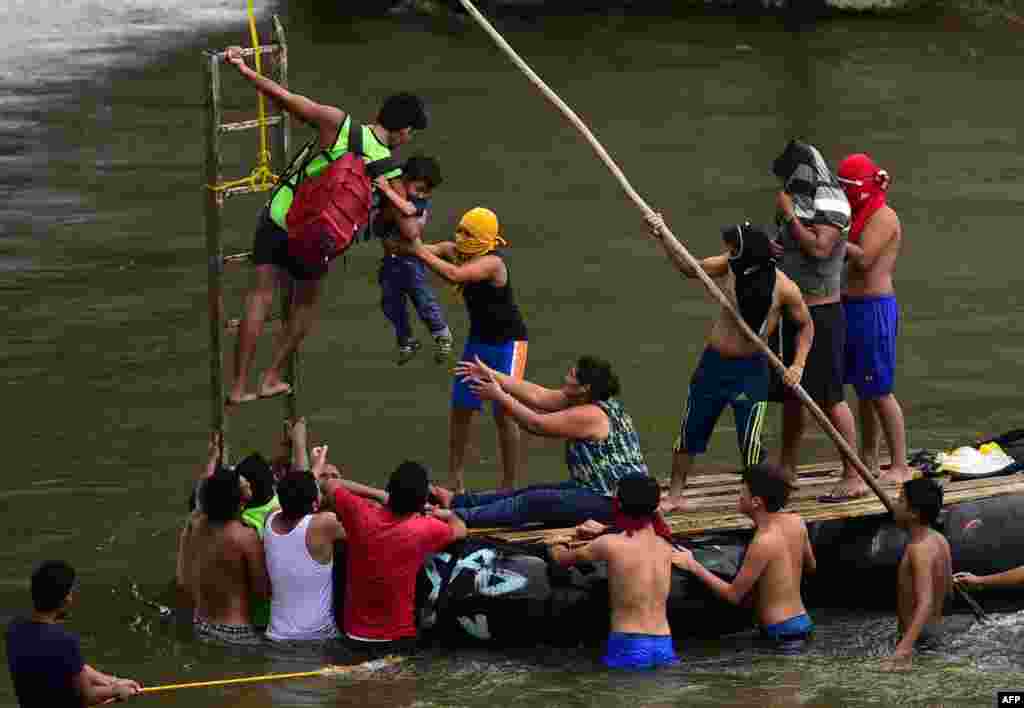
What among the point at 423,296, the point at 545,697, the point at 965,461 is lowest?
the point at 545,697

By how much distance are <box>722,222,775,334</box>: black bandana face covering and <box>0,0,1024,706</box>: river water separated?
1.72 metres

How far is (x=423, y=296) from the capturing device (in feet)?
39.0

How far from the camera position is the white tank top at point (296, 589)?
10.4 m

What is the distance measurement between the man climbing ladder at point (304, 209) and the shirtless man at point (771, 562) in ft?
7.84

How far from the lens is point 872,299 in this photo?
11625mm

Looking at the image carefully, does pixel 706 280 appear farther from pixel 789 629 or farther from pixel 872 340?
pixel 789 629

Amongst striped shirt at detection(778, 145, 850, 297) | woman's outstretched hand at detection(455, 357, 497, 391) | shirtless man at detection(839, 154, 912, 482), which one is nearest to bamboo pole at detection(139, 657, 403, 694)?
woman's outstretched hand at detection(455, 357, 497, 391)

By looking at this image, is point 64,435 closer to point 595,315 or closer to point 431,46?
point 595,315

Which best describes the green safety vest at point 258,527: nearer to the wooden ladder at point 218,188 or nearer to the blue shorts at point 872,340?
the wooden ladder at point 218,188

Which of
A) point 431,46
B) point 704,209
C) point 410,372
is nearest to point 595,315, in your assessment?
point 410,372

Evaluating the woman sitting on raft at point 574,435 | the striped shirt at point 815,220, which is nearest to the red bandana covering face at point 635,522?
the woman sitting on raft at point 574,435

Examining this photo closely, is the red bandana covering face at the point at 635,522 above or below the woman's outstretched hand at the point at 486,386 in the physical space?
below

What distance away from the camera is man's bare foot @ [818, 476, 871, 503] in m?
11.4

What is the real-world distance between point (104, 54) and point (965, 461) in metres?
18.3
